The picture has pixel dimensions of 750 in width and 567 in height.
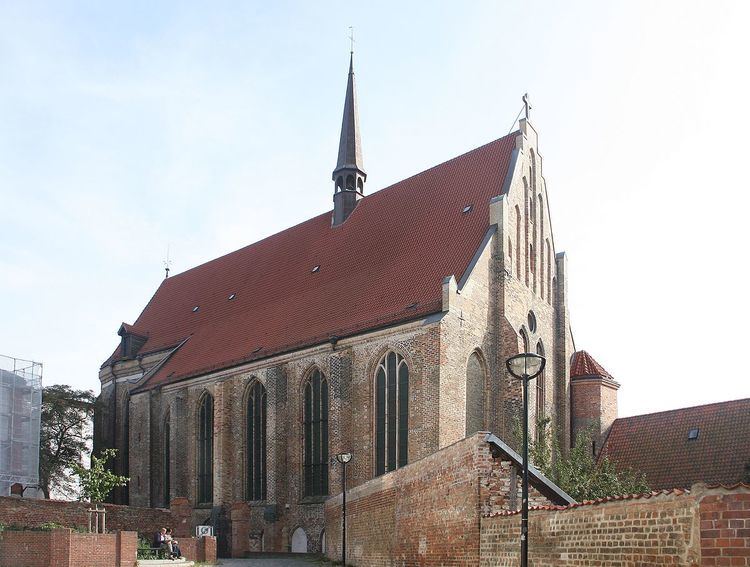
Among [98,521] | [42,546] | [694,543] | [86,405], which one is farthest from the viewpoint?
[86,405]

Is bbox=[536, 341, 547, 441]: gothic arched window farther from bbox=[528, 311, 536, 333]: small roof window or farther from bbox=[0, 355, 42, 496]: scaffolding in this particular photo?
bbox=[0, 355, 42, 496]: scaffolding

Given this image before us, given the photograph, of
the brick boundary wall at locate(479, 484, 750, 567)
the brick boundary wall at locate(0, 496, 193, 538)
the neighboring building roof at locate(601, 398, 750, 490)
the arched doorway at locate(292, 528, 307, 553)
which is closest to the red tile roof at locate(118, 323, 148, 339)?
the brick boundary wall at locate(0, 496, 193, 538)

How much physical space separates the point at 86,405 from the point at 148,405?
21.0ft

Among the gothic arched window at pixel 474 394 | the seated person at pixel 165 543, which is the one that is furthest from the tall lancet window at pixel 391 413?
the seated person at pixel 165 543

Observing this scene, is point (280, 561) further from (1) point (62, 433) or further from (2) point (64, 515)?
(1) point (62, 433)

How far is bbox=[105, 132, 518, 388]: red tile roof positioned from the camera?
28.9m

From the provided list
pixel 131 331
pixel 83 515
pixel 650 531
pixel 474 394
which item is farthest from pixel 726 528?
pixel 131 331

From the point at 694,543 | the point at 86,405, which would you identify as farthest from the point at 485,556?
the point at 86,405

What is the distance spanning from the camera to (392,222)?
32.9 m

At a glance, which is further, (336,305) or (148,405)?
(148,405)

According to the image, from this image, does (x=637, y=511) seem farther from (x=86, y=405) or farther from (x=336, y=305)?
(x=86, y=405)

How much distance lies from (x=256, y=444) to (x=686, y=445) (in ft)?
50.4

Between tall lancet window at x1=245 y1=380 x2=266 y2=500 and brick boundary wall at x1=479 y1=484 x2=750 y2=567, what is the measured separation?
71.2ft

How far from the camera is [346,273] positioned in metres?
32.6
